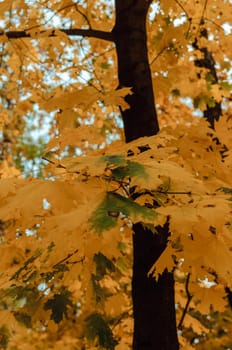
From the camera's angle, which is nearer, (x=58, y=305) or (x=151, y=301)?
(x=58, y=305)

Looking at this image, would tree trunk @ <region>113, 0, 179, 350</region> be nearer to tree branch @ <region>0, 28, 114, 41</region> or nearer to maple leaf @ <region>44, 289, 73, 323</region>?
tree branch @ <region>0, 28, 114, 41</region>

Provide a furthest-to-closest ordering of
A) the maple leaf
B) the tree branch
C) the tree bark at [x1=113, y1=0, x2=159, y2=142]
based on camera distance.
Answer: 1. the tree branch
2. the tree bark at [x1=113, y1=0, x2=159, y2=142]
3. the maple leaf

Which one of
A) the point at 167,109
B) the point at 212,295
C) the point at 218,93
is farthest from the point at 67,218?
the point at 167,109

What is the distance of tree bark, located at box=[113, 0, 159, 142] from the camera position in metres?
2.40

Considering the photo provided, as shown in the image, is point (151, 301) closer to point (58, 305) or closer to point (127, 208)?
point (58, 305)

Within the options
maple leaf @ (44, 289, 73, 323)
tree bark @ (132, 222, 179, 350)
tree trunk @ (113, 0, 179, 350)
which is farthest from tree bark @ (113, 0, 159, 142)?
maple leaf @ (44, 289, 73, 323)

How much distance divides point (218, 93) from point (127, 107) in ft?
8.82

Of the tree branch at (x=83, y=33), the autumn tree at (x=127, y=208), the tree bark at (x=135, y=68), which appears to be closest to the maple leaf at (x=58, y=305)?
the autumn tree at (x=127, y=208)

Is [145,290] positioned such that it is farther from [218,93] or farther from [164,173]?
[218,93]

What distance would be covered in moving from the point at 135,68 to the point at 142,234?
971mm

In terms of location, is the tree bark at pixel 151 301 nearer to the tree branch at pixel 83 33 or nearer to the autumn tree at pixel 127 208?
the autumn tree at pixel 127 208

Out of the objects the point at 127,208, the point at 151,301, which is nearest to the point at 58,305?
the point at 151,301

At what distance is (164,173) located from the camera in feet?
3.94

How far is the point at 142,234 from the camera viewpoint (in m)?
2.22
